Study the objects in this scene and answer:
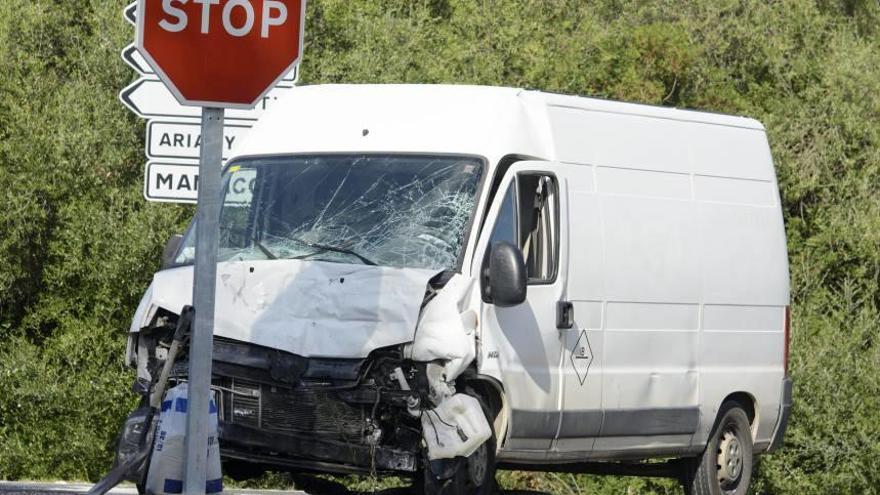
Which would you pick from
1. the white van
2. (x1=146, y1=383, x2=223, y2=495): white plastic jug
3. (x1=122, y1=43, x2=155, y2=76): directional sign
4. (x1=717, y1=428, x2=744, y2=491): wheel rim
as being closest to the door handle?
the white van

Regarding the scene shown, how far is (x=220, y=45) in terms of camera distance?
6.57 meters

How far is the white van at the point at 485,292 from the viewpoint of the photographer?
357 inches

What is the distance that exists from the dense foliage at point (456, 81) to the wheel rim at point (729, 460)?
361 inches

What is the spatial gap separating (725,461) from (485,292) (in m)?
3.54

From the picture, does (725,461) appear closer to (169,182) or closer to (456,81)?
(169,182)

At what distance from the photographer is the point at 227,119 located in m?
12.7

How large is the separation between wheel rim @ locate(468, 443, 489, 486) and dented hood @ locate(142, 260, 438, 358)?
0.88m

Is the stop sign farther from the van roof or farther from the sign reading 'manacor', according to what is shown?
the sign reading 'manacor'

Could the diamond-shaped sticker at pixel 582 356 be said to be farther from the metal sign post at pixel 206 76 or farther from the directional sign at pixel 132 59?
the directional sign at pixel 132 59

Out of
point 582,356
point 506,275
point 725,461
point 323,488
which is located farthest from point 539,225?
point 725,461

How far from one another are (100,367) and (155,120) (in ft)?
27.6

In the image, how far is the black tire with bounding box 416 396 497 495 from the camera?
910 centimetres

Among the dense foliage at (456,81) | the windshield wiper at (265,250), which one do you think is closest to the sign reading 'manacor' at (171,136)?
the windshield wiper at (265,250)

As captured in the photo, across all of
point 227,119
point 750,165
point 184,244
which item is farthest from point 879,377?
point 184,244
